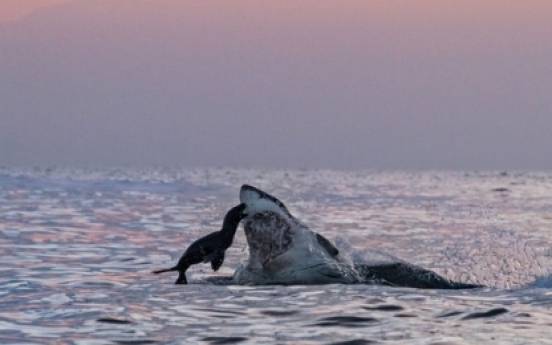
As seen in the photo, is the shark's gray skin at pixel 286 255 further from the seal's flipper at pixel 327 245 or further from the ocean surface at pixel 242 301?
the ocean surface at pixel 242 301

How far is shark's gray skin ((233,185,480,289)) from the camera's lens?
13852 mm

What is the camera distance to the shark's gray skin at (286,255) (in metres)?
13.9

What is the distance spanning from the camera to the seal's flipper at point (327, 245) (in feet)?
46.9

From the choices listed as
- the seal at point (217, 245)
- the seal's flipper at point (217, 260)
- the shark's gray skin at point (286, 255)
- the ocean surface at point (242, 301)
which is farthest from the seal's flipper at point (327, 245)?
the seal's flipper at point (217, 260)

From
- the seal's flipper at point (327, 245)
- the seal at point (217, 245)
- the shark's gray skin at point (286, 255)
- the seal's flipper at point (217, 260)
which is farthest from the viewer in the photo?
the seal's flipper at point (327, 245)

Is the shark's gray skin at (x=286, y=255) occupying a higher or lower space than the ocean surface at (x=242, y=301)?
higher

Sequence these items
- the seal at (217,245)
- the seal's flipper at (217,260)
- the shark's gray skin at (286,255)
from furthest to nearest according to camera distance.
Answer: the shark's gray skin at (286,255)
the seal at (217,245)
the seal's flipper at (217,260)

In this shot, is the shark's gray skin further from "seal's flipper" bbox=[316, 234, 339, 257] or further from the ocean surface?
the ocean surface

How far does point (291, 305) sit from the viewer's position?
1193 centimetres

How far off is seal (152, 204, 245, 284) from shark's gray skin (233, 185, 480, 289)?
287 mm

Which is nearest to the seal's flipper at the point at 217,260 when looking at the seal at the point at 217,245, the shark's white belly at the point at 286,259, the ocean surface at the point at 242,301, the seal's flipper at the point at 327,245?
the seal at the point at 217,245

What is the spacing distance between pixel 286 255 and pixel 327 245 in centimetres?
64

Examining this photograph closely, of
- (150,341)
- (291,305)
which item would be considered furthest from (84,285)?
(150,341)

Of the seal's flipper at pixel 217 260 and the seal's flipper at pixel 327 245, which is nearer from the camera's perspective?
the seal's flipper at pixel 217 260
